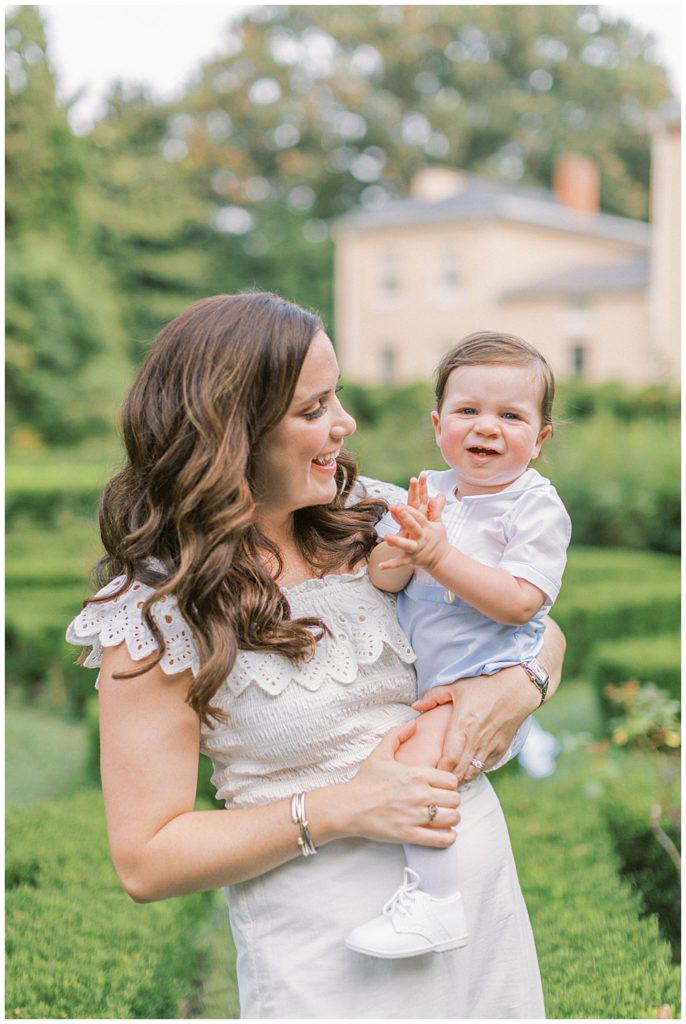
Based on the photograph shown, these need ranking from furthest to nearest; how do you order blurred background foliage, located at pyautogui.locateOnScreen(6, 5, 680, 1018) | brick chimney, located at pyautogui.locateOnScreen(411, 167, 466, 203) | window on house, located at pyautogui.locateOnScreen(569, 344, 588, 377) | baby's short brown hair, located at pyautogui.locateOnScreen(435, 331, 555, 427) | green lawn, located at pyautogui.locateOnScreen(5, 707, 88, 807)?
brick chimney, located at pyautogui.locateOnScreen(411, 167, 466, 203) → window on house, located at pyautogui.locateOnScreen(569, 344, 588, 377) → green lawn, located at pyautogui.locateOnScreen(5, 707, 88, 807) → blurred background foliage, located at pyautogui.locateOnScreen(6, 5, 680, 1018) → baby's short brown hair, located at pyautogui.locateOnScreen(435, 331, 555, 427)

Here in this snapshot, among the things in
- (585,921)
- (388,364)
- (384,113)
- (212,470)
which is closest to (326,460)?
(212,470)

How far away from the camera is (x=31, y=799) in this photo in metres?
6.06

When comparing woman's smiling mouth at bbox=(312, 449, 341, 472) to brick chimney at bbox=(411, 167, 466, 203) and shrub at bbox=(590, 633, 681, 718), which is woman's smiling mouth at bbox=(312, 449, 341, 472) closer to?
shrub at bbox=(590, 633, 681, 718)

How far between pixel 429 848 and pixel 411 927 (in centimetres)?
13

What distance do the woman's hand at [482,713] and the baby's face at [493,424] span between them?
0.38 m

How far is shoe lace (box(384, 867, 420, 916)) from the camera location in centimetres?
179

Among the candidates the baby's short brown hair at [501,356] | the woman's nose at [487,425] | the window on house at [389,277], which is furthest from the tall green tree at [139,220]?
the woman's nose at [487,425]

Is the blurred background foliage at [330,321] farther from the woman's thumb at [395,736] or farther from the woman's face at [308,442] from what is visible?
the woman's thumb at [395,736]

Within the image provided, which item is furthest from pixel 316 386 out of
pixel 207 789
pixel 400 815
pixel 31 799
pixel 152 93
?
pixel 152 93

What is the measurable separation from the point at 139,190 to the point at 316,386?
1105 inches

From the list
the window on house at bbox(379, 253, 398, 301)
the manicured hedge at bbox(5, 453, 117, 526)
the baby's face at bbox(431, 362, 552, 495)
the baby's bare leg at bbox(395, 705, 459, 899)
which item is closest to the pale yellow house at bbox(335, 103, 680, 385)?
the window on house at bbox(379, 253, 398, 301)

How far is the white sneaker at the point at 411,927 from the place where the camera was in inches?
69.5

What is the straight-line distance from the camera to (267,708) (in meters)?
1.84

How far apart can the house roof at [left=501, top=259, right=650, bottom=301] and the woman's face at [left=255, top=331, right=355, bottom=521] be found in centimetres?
2614
